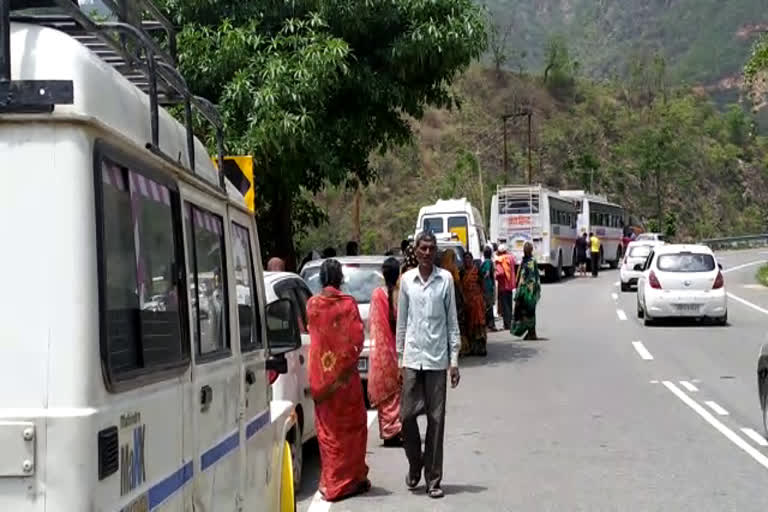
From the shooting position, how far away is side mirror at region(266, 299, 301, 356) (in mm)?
6102

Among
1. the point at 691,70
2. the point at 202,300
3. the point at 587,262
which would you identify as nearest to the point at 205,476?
the point at 202,300

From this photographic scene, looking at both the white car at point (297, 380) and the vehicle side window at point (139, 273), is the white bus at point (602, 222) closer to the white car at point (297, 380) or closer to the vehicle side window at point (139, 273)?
the white car at point (297, 380)

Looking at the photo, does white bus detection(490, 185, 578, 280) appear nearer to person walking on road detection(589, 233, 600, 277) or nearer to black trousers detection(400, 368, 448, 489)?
person walking on road detection(589, 233, 600, 277)

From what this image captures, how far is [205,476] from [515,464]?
Result: 229 inches

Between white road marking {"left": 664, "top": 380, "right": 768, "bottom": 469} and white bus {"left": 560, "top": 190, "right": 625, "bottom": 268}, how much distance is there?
34.4 metres

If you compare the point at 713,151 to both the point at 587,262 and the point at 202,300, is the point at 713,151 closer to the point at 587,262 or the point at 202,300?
the point at 587,262

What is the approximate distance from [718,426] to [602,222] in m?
42.0

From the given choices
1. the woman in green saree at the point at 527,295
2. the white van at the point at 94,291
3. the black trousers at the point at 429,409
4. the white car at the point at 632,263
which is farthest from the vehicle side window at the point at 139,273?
the white car at the point at 632,263

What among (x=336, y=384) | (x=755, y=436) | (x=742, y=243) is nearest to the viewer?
(x=336, y=384)

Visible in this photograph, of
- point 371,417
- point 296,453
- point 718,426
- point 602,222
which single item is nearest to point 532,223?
point 602,222

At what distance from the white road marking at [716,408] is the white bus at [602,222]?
35307 millimetres

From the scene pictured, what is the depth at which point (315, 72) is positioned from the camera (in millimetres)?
15148

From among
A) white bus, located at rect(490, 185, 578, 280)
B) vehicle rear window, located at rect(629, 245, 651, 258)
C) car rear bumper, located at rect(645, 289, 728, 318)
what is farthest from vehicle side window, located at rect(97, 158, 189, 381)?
white bus, located at rect(490, 185, 578, 280)

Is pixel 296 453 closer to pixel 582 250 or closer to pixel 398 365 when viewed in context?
pixel 398 365
